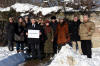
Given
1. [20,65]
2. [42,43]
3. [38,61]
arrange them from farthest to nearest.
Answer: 1. [42,43]
2. [38,61]
3. [20,65]

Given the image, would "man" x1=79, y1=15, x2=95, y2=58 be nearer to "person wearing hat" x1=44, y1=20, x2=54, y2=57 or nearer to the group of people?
the group of people

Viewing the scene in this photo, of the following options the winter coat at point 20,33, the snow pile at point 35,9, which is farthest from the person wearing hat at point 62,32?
the snow pile at point 35,9

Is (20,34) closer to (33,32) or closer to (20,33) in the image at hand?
(20,33)

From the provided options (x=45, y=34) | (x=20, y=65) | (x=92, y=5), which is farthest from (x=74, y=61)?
(x=92, y=5)

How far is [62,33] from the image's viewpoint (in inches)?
398

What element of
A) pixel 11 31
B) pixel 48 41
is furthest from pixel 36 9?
pixel 48 41

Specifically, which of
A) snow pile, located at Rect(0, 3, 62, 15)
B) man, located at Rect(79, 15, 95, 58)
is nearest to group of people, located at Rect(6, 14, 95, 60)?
man, located at Rect(79, 15, 95, 58)

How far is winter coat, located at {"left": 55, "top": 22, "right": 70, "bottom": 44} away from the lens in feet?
32.9

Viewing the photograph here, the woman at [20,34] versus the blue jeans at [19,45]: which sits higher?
the woman at [20,34]

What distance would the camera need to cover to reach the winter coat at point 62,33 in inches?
395

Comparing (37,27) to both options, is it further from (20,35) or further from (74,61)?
(74,61)

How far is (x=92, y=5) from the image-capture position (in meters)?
15.8

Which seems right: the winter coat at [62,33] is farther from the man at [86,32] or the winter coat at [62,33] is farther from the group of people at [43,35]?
the man at [86,32]

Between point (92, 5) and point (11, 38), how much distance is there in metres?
6.93
